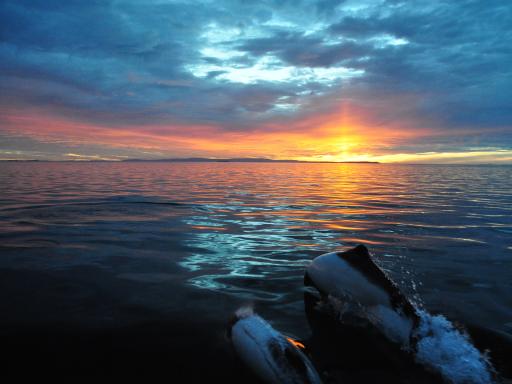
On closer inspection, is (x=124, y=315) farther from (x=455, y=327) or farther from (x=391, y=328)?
(x=455, y=327)

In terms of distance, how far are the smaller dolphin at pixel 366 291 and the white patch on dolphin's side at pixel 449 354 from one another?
0.18 meters

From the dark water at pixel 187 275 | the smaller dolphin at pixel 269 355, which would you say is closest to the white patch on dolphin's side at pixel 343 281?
the dark water at pixel 187 275

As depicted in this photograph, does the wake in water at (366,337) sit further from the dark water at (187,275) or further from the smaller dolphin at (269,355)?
the dark water at (187,275)

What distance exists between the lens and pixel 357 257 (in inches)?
193

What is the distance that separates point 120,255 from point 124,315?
339cm

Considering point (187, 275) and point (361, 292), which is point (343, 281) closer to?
point (361, 292)

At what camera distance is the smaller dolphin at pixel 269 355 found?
3.40m

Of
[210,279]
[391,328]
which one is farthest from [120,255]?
[391,328]

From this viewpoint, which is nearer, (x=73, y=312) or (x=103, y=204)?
(x=73, y=312)

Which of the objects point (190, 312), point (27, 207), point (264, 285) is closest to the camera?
point (190, 312)

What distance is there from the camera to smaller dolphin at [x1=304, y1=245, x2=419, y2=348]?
442cm

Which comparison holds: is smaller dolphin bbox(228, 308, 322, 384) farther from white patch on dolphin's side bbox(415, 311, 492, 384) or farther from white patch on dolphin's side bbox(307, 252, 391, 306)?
white patch on dolphin's side bbox(415, 311, 492, 384)

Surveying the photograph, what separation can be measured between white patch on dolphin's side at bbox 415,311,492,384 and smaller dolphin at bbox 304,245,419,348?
0.58 feet

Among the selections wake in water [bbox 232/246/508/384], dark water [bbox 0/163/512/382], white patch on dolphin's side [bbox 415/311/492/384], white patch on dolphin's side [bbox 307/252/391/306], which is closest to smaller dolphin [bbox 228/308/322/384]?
wake in water [bbox 232/246/508/384]
